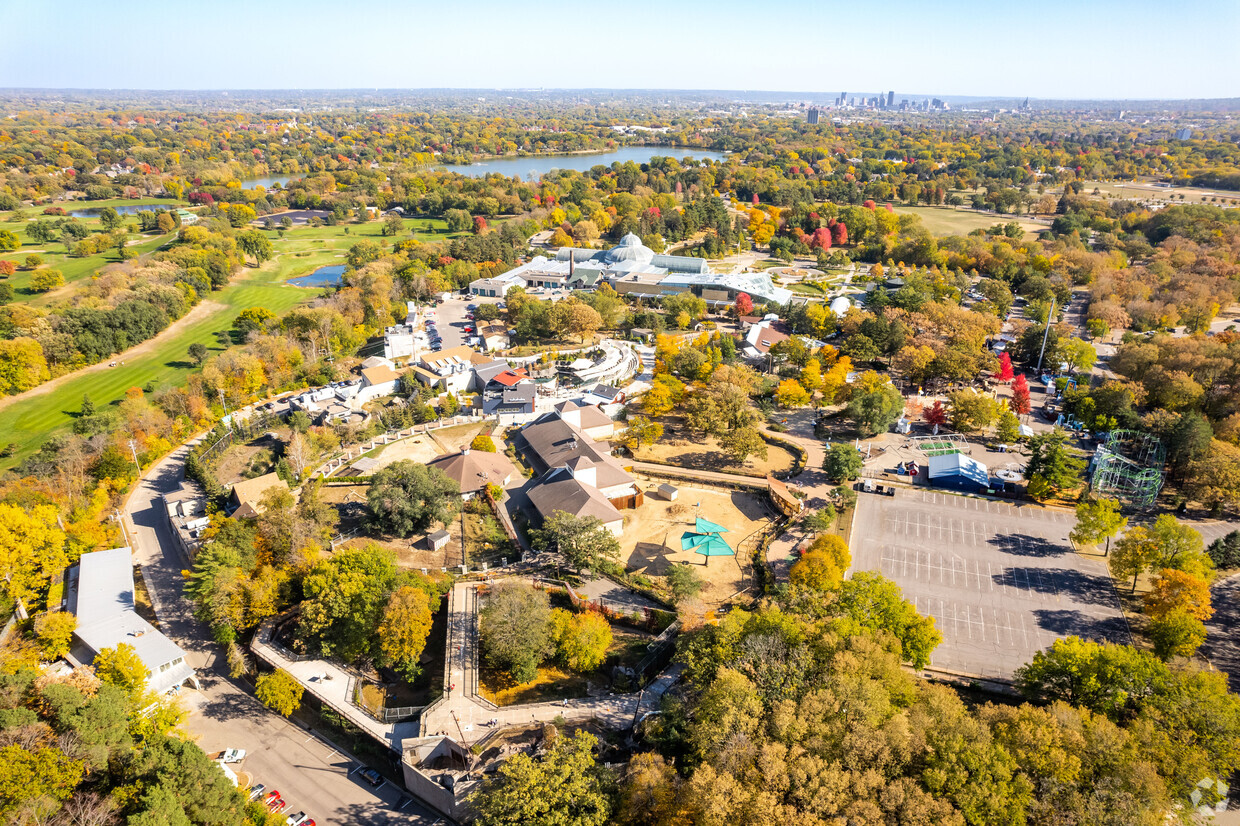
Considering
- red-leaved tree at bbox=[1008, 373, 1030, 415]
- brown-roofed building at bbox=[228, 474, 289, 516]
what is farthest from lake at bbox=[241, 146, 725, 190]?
brown-roofed building at bbox=[228, 474, 289, 516]

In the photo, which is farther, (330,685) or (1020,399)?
(1020,399)

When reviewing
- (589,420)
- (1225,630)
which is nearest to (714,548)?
(589,420)

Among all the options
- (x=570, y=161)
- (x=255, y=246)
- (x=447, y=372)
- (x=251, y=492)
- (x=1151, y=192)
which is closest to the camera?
(x=251, y=492)

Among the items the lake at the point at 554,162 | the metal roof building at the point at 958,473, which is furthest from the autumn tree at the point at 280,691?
the lake at the point at 554,162

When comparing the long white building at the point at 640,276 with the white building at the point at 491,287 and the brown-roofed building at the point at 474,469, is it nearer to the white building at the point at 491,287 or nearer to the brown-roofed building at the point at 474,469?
the white building at the point at 491,287

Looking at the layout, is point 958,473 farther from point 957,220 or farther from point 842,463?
point 957,220

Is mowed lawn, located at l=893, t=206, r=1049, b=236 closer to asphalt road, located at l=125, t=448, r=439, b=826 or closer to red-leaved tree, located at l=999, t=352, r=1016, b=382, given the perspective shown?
red-leaved tree, located at l=999, t=352, r=1016, b=382

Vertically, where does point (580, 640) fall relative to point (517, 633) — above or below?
below

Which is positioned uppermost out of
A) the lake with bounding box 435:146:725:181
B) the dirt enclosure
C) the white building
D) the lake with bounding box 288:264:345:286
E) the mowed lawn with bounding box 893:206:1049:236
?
the lake with bounding box 435:146:725:181
